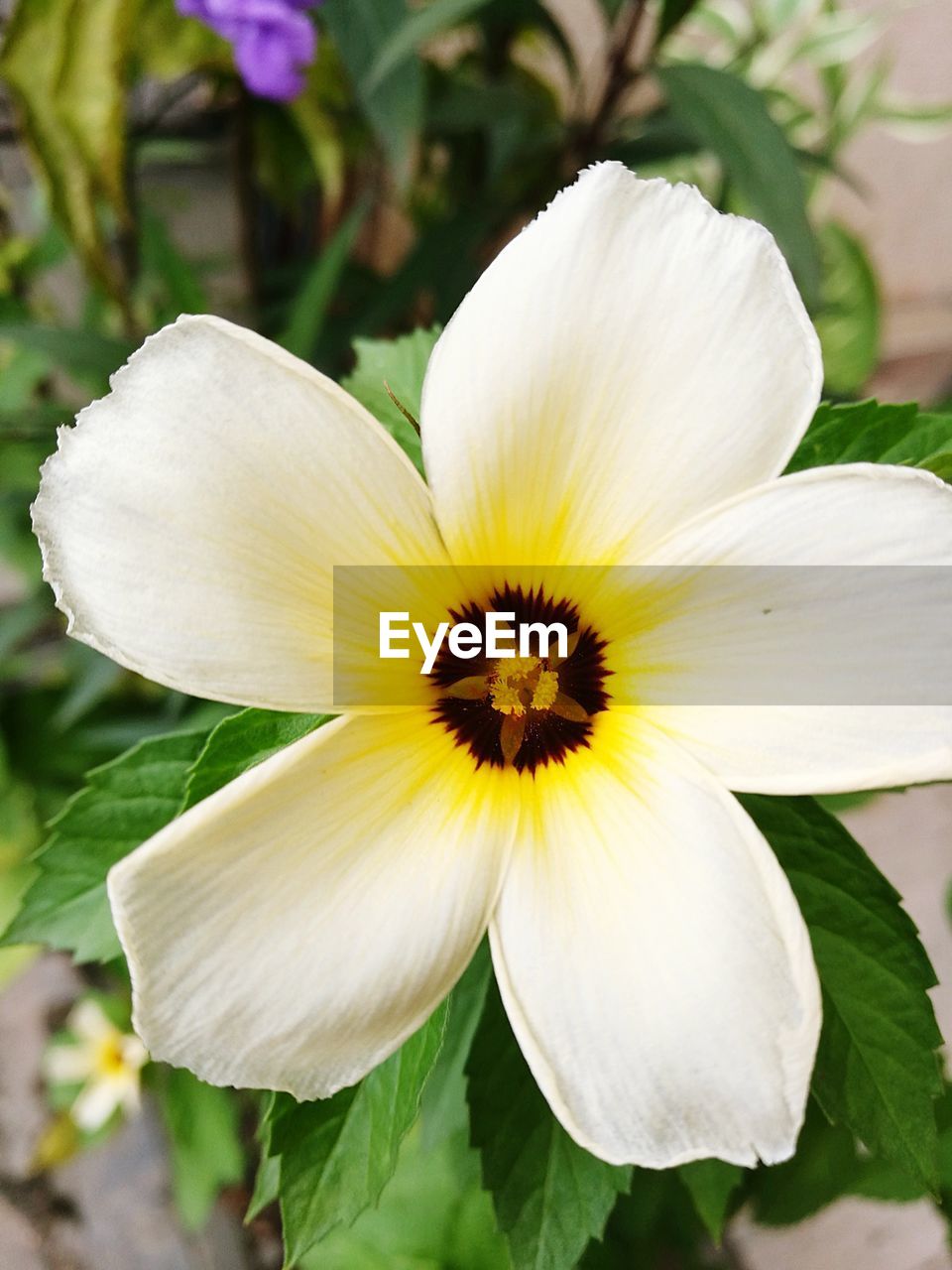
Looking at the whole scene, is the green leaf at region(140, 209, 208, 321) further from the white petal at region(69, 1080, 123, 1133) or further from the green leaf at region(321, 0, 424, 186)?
the white petal at region(69, 1080, 123, 1133)

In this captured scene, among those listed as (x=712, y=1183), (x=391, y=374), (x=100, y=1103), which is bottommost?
(x=100, y=1103)

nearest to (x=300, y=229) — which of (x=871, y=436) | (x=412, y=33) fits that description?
(x=412, y=33)

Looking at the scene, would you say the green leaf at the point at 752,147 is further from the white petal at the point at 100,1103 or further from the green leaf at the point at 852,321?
the white petal at the point at 100,1103

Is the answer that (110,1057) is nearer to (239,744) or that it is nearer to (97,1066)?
(97,1066)

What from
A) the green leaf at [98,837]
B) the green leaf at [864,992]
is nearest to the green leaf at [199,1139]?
the green leaf at [98,837]

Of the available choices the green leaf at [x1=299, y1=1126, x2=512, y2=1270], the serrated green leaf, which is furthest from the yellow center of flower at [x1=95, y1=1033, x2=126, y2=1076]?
the serrated green leaf

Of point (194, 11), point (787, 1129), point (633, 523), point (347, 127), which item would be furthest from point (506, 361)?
point (347, 127)

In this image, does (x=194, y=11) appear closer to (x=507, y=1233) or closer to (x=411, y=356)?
(x=411, y=356)
